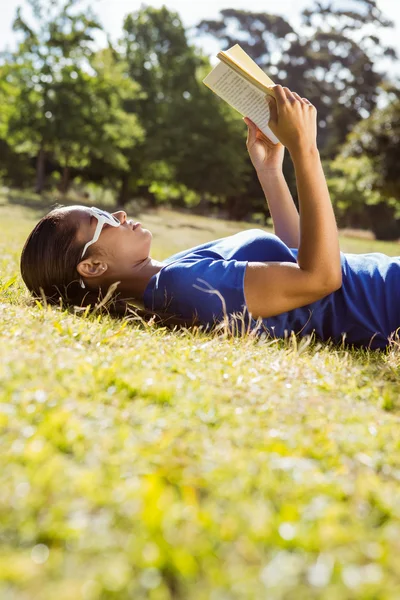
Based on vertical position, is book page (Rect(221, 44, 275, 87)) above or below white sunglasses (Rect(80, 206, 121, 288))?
above

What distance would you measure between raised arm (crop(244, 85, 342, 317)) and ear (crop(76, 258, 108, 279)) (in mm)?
943

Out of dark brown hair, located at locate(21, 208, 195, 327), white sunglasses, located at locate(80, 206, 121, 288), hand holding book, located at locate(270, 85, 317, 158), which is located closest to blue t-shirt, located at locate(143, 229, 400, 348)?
dark brown hair, located at locate(21, 208, 195, 327)

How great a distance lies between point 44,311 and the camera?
320 cm

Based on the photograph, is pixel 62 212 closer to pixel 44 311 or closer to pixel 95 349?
pixel 44 311

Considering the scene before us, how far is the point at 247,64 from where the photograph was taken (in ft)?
11.9

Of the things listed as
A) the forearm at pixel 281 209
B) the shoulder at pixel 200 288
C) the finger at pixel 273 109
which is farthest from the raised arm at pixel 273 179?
the shoulder at pixel 200 288

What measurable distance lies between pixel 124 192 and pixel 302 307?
109ft

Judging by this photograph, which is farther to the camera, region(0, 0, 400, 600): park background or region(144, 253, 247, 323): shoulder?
region(144, 253, 247, 323): shoulder

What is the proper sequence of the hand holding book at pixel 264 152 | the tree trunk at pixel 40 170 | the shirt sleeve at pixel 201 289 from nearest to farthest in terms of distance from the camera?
1. the shirt sleeve at pixel 201 289
2. the hand holding book at pixel 264 152
3. the tree trunk at pixel 40 170

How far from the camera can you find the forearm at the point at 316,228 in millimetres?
3111

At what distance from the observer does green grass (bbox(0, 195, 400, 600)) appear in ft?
4.00

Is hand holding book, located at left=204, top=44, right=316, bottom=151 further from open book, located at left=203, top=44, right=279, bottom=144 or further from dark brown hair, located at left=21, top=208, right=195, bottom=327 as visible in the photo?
dark brown hair, located at left=21, top=208, right=195, bottom=327

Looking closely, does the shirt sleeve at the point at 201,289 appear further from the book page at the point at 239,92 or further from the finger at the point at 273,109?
the book page at the point at 239,92

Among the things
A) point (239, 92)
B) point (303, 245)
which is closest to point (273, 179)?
point (239, 92)
